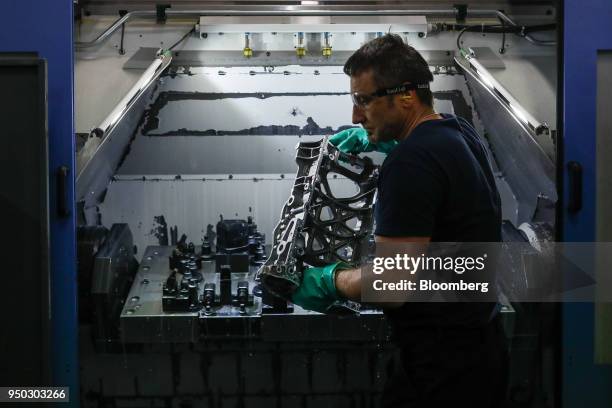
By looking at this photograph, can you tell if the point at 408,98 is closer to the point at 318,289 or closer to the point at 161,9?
the point at 318,289

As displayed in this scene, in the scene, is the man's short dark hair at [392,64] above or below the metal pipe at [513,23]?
below

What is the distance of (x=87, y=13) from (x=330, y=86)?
1199 mm

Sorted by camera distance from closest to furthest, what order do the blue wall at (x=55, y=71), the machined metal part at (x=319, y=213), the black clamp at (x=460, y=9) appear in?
the blue wall at (x=55, y=71)
the machined metal part at (x=319, y=213)
the black clamp at (x=460, y=9)

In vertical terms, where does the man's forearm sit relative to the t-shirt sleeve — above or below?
below

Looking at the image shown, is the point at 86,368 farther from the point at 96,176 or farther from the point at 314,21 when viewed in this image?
the point at 314,21

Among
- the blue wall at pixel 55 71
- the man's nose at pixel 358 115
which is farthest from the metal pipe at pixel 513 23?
the blue wall at pixel 55 71

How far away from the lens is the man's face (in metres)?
2.01

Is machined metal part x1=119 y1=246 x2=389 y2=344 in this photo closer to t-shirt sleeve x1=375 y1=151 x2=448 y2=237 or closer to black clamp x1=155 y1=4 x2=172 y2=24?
t-shirt sleeve x1=375 y1=151 x2=448 y2=237

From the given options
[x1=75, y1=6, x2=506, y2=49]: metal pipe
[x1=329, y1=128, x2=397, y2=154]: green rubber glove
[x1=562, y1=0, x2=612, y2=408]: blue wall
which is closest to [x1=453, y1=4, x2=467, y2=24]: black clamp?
[x1=75, y1=6, x2=506, y2=49]: metal pipe

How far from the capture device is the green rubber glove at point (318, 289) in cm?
213

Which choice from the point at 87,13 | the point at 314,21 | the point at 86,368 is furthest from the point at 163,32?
the point at 86,368

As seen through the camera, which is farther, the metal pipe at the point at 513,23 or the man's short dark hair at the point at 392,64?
the metal pipe at the point at 513,23

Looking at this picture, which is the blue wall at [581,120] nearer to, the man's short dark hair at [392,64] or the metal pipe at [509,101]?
the metal pipe at [509,101]

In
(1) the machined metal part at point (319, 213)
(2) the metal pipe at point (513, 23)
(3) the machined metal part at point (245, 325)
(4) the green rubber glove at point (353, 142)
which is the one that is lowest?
(3) the machined metal part at point (245, 325)
